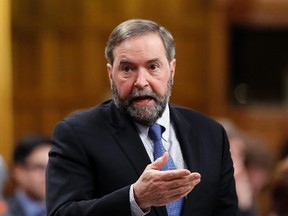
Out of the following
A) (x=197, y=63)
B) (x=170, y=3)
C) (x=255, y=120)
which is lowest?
(x=255, y=120)

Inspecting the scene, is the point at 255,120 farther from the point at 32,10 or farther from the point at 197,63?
the point at 32,10

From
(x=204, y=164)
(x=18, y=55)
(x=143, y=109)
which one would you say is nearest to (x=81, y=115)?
(x=143, y=109)

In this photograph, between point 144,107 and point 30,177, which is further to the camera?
point 30,177

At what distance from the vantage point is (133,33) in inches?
107

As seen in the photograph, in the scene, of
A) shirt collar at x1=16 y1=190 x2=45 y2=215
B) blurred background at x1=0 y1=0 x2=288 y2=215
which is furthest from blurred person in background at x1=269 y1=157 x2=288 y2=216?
blurred background at x1=0 y1=0 x2=288 y2=215

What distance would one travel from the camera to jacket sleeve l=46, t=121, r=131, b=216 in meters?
2.61

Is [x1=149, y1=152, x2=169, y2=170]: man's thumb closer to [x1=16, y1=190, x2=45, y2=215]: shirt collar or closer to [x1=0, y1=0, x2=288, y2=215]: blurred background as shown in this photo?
[x1=16, y1=190, x2=45, y2=215]: shirt collar

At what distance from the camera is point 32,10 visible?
8.62m

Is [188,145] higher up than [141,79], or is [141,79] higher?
[141,79]

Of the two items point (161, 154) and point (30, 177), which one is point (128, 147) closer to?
point (161, 154)

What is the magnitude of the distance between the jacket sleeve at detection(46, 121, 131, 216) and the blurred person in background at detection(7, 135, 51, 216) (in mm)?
2351

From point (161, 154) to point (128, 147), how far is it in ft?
0.34

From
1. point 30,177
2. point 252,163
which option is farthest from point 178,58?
point 30,177

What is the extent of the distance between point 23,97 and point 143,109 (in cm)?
608
